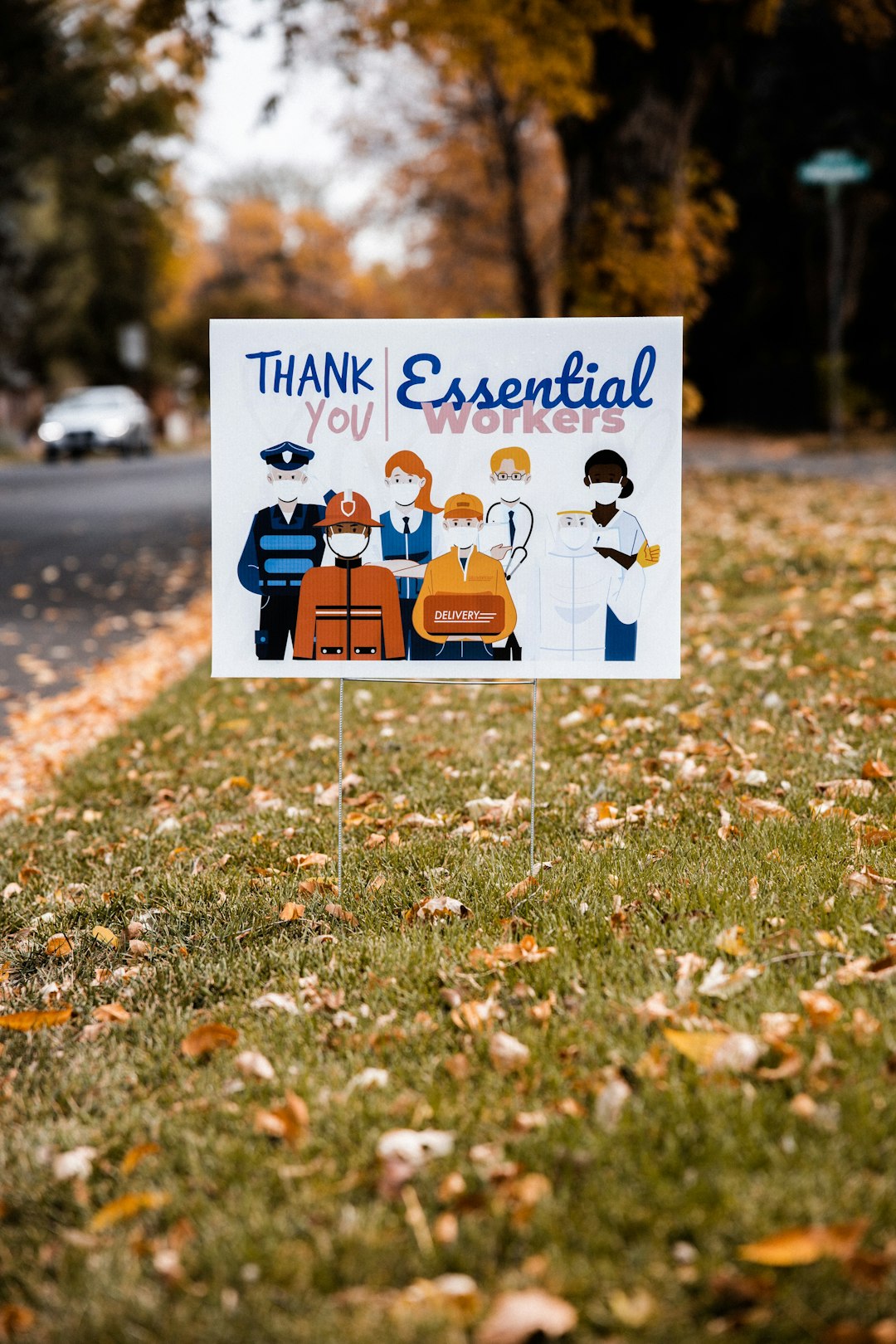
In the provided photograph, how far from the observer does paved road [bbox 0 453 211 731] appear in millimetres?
8891

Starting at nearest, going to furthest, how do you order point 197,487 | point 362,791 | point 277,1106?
point 277,1106 < point 362,791 < point 197,487

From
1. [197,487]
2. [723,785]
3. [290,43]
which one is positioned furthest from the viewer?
[197,487]

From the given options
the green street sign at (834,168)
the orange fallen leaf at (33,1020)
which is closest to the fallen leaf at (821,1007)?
the orange fallen leaf at (33,1020)

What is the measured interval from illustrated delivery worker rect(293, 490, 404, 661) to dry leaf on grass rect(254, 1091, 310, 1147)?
150 centimetres

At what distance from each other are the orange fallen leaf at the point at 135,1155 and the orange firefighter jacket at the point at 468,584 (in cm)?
171

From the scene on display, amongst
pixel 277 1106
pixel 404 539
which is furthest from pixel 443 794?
pixel 277 1106

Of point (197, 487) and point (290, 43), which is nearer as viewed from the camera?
point (290, 43)

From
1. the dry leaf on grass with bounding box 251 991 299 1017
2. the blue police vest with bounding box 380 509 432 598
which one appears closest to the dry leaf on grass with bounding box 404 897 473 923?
the dry leaf on grass with bounding box 251 991 299 1017

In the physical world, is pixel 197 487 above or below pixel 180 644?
above

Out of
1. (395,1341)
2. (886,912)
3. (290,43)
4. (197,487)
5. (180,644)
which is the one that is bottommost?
(395,1341)

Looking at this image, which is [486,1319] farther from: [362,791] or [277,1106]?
[362,791]

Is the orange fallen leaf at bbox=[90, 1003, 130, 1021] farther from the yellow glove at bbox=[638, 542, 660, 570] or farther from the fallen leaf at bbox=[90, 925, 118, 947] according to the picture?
the yellow glove at bbox=[638, 542, 660, 570]

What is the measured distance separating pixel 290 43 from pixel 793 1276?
47.6 ft

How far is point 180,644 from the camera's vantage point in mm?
9188
